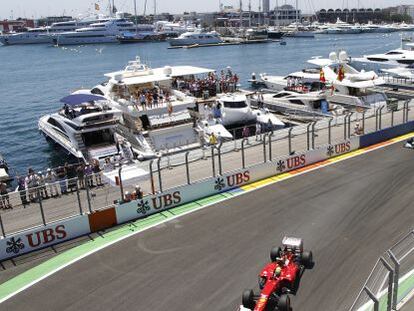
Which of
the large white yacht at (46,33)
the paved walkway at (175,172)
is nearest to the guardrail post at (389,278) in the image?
the paved walkway at (175,172)

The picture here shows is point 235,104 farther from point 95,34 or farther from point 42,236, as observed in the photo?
point 95,34

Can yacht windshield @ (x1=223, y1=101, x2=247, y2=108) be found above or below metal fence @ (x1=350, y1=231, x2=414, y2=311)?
above

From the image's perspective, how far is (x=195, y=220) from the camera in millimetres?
18781

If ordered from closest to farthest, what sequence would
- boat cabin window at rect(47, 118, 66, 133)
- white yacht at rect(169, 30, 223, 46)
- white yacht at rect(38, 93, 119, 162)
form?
white yacht at rect(38, 93, 119, 162) → boat cabin window at rect(47, 118, 66, 133) → white yacht at rect(169, 30, 223, 46)

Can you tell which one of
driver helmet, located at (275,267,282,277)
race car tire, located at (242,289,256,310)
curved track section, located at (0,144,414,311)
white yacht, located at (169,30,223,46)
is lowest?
curved track section, located at (0,144,414,311)

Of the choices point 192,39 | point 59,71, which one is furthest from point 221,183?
point 192,39

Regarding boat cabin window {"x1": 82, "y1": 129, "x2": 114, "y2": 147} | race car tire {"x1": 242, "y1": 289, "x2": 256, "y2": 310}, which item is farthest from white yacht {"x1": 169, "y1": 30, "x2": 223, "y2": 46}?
race car tire {"x1": 242, "y1": 289, "x2": 256, "y2": 310}

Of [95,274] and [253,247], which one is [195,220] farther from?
[95,274]

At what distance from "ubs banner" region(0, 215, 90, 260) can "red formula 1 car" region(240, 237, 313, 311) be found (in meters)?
7.77

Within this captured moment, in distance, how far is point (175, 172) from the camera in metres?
22.7

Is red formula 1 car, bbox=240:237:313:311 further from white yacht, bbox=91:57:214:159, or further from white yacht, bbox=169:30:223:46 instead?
white yacht, bbox=169:30:223:46

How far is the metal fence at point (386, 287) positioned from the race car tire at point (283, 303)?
1688 mm

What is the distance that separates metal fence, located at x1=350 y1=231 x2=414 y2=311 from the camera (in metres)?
9.56

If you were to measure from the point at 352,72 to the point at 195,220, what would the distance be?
111 ft
